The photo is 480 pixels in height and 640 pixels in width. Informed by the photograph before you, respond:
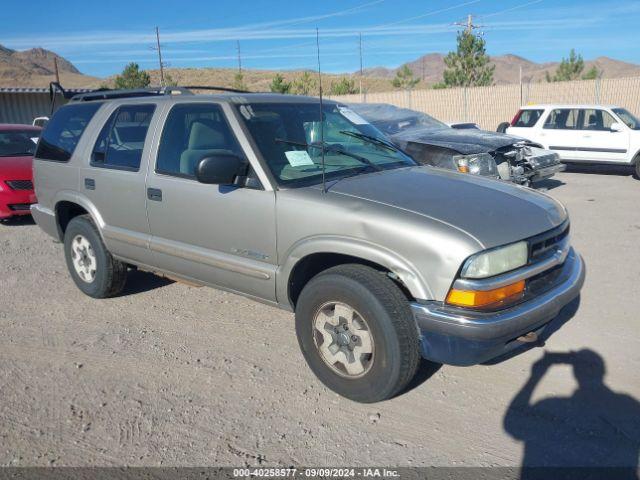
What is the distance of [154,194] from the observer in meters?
4.28

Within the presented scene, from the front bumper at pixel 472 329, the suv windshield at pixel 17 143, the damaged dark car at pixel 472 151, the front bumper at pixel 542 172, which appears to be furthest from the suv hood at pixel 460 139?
the suv windshield at pixel 17 143

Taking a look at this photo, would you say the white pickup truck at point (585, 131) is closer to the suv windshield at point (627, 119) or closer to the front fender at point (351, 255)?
the suv windshield at point (627, 119)

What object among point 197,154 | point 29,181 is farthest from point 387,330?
point 29,181

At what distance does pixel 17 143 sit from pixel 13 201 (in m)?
1.75

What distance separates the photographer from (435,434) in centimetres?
307

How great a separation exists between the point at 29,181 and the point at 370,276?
303 inches

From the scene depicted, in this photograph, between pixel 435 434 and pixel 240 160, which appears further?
pixel 240 160

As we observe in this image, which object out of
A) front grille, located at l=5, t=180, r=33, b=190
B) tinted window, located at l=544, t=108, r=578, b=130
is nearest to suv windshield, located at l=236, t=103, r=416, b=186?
front grille, located at l=5, t=180, r=33, b=190

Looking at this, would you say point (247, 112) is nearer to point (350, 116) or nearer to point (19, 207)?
point (350, 116)

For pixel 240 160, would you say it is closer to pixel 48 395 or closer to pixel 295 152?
pixel 295 152

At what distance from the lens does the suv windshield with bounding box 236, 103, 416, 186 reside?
376 centimetres

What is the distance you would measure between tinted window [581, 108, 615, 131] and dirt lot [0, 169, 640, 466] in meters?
8.97

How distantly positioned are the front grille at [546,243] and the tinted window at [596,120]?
35.3 feet

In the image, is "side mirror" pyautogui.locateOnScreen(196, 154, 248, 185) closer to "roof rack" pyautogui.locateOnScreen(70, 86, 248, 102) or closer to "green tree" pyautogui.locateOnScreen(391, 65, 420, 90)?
"roof rack" pyautogui.locateOnScreen(70, 86, 248, 102)
